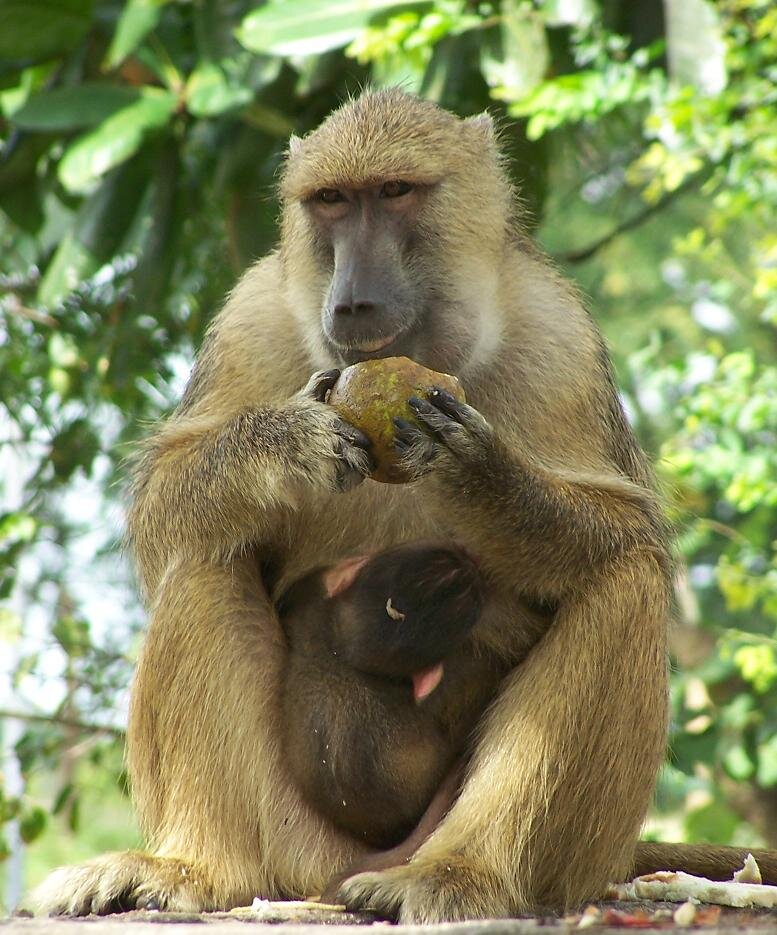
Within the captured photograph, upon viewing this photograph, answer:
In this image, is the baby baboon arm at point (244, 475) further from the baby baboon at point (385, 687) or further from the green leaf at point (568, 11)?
the green leaf at point (568, 11)

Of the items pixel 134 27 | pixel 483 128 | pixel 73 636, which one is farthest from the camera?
pixel 73 636

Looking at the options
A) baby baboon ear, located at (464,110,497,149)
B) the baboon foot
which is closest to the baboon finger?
baby baboon ear, located at (464,110,497,149)

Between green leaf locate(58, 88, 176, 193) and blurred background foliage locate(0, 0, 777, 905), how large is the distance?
0.01m

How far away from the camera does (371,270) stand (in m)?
4.38

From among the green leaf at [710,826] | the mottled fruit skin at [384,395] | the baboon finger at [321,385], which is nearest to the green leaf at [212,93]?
the baboon finger at [321,385]

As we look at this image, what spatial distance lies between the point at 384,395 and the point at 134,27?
312 cm

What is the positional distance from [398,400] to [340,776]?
1.18m

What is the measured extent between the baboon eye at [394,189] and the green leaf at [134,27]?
2180mm

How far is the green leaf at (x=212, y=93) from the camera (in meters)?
6.61

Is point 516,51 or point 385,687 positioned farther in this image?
point 516,51

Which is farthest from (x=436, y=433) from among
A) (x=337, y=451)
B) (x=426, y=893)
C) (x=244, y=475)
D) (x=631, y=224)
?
(x=631, y=224)

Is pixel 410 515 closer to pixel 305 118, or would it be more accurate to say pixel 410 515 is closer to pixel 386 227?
pixel 386 227

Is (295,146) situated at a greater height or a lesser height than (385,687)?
greater

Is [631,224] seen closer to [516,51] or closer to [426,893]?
[516,51]
